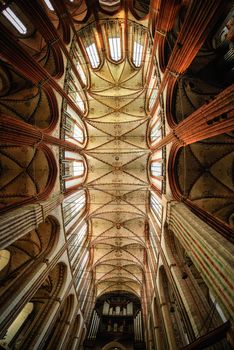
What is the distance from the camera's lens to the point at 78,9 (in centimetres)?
1083

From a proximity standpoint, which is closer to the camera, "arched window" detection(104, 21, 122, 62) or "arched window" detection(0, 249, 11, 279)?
"arched window" detection(0, 249, 11, 279)

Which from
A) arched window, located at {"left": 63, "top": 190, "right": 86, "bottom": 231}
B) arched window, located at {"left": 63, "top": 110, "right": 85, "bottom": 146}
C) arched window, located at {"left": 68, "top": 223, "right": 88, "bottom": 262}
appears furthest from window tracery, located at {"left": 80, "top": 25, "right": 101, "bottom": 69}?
arched window, located at {"left": 68, "top": 223, "right": 88, "bottom": 262}

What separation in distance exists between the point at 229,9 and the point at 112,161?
12.0 metres

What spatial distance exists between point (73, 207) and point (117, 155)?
615 centimetres

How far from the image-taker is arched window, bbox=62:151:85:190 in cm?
1280

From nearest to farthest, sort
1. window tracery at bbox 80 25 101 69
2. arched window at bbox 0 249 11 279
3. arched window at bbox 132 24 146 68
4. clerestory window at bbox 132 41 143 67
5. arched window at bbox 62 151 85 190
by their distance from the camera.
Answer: arched window at bbox 0 249 11 279
window tracery at bbox 80 25 101 69
arched window at bbox 132 24 146 68
arched window at bbox 62 151 85 190
clerestory window at bbox 132 41 143 67

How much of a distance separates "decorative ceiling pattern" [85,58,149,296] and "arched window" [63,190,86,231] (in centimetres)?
116

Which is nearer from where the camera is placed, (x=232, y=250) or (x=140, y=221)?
(x=232, y=250)

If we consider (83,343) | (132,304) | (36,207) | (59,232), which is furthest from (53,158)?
(132,304)

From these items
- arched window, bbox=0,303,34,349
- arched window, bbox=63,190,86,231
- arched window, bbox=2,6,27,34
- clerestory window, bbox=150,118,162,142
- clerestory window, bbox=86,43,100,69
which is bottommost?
arched window, bbox=0,303,34,349

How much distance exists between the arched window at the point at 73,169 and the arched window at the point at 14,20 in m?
7.03

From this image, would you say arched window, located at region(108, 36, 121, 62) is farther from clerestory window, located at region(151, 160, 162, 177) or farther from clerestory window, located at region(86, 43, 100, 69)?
clerestory window, located at region(151, 160, 162, 177)

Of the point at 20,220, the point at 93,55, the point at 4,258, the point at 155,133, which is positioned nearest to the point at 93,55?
the point at 93,55

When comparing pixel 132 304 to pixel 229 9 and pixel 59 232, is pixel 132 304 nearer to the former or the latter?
pixel 59 232
